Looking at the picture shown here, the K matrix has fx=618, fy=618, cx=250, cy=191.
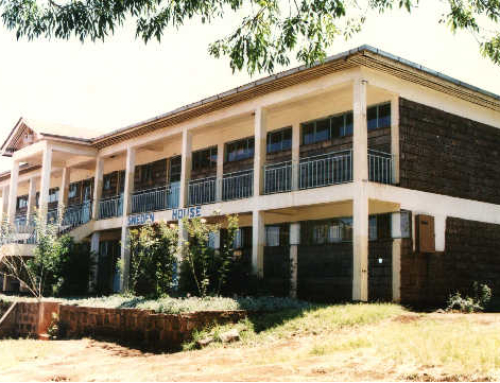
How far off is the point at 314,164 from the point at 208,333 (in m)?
7.70

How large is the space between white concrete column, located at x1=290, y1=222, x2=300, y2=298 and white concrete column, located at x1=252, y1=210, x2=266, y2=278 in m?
1.18

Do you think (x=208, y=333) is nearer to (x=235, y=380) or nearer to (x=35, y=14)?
(x=235, y=380)

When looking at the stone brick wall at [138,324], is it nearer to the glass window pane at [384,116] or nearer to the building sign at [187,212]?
the building sign at [187,212]

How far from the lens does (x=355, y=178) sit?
15.1 m

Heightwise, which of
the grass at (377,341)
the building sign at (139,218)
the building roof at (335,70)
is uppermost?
the building roof at (335,70)

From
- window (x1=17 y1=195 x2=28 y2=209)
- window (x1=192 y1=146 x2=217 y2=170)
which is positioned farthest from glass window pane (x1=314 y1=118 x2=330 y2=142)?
window (x1=17 y1=195 x2=28 y2=209)

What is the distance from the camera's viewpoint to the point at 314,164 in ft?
61.5

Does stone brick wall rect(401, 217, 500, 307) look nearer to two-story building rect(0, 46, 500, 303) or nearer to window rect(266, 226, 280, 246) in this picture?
two-story building rect(0, 46, 500, 303)

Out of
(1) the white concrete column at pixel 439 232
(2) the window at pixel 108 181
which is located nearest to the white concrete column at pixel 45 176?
(2) the window at pixel 108 181

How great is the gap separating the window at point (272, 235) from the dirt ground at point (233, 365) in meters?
7.35

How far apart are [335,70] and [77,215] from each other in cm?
1505

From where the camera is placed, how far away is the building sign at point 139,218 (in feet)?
70.6

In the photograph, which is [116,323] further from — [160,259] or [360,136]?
[360,136]

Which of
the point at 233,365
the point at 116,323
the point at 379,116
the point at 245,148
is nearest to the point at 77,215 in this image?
the point at 245,148
